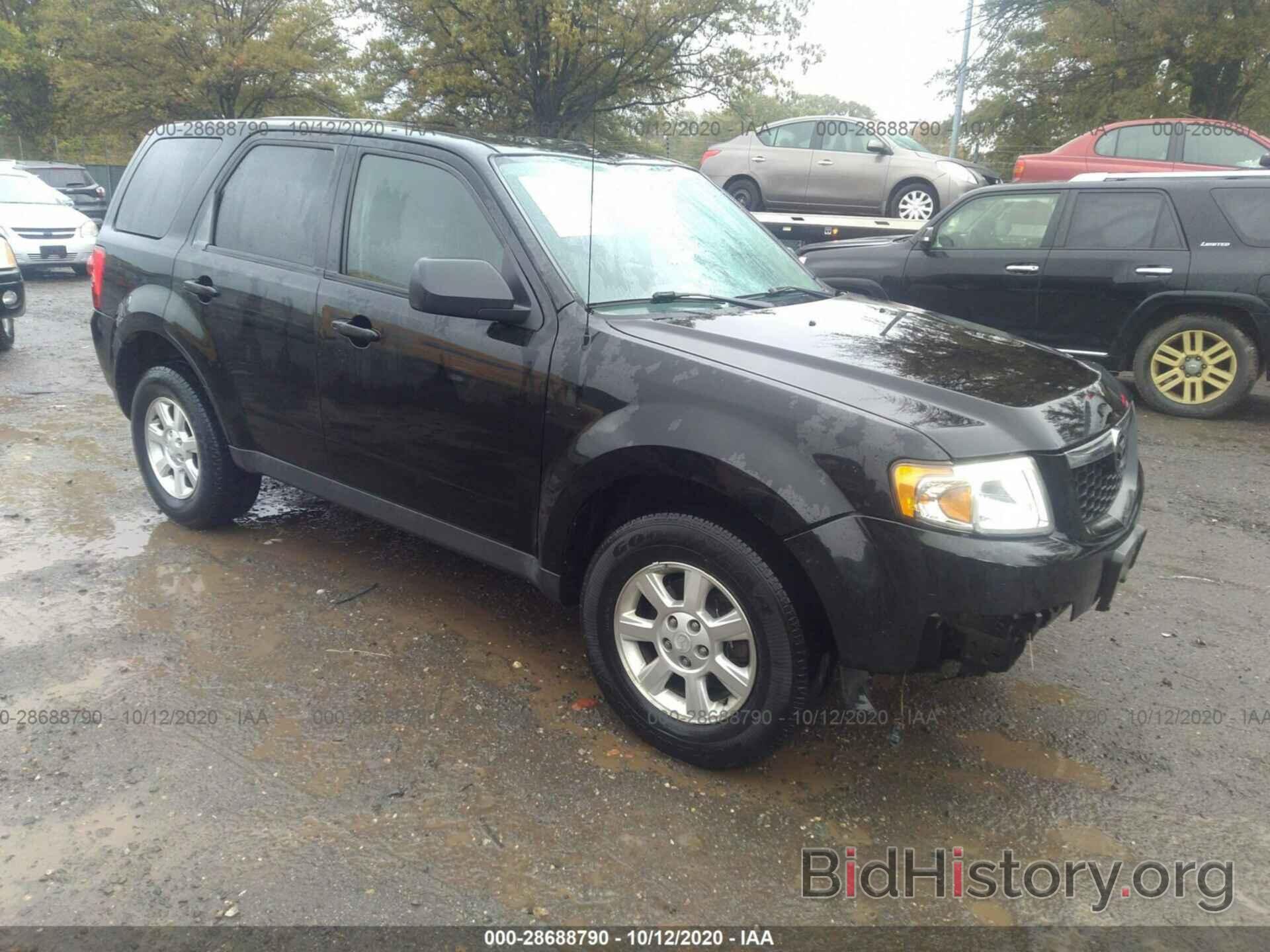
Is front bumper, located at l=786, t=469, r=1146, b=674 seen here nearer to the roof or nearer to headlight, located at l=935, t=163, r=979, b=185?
the roof

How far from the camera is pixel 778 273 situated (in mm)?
4055

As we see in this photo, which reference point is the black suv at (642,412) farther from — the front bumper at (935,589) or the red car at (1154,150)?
the red car at (1154,150)

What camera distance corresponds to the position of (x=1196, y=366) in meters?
7.25

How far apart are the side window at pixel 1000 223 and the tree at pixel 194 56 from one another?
72.8 feet

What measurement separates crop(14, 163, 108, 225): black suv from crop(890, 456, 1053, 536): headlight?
2155cm

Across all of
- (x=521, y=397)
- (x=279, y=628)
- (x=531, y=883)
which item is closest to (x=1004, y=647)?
(x=531, y=883)

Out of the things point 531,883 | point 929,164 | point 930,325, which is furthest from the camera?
point 929,164

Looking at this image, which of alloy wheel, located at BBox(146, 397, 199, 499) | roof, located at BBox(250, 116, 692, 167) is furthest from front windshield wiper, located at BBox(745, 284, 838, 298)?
alloy wheel, located at BBox(146, 397, 199, 499)

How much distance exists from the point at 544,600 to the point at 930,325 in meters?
1.93

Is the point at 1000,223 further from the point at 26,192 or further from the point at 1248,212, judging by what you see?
the point at 26,192

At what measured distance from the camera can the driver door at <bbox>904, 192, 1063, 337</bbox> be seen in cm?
766

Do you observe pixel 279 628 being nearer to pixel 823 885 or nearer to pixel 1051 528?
pixel 823 885

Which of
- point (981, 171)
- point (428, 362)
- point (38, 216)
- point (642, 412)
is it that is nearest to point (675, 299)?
point (642, 412)

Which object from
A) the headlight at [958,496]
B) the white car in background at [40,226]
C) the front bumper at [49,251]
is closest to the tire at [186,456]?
the headlight at [958,496]
